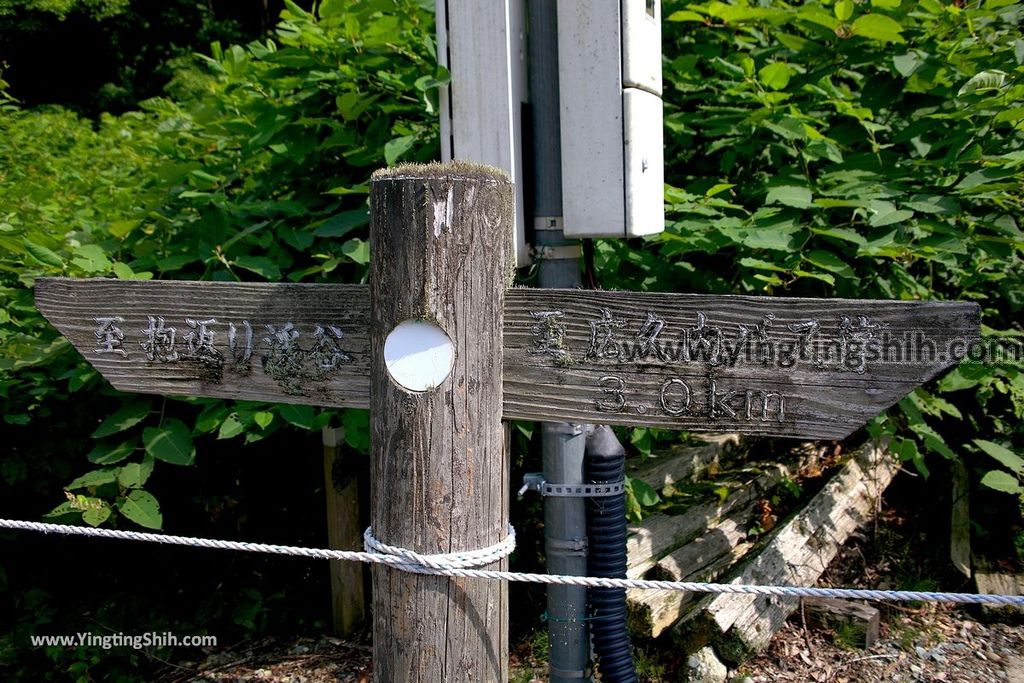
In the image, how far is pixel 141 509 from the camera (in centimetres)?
266

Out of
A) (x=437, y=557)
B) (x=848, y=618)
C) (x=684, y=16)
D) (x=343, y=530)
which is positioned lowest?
(x=848, y=618)

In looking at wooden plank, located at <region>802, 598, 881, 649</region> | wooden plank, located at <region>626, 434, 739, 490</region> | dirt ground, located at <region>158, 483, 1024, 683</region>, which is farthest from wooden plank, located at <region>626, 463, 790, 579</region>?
wooden plank, located at <region>802, 598, 881, 649</region>

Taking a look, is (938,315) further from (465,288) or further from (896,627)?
(896,627)

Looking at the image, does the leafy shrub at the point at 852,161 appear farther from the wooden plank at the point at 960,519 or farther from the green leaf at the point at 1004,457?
the wooden plank at the point at 960,519

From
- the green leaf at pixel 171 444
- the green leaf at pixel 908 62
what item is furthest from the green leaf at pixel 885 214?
the green leaf at pixel 171 444

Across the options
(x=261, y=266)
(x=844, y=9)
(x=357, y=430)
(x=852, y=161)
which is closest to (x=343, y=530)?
(x=357, y=430)

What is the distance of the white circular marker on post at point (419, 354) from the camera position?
5.52 ft

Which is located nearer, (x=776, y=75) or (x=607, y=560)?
(x=607, y=560)

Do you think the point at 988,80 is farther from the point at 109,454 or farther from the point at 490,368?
the point at 109,454

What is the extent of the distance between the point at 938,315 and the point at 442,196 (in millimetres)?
927

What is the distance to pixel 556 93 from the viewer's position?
2137mm

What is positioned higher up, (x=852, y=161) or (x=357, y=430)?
(x=852, y=161)

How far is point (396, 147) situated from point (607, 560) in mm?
1505

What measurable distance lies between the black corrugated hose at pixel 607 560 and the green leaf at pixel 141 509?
1.35 metres
